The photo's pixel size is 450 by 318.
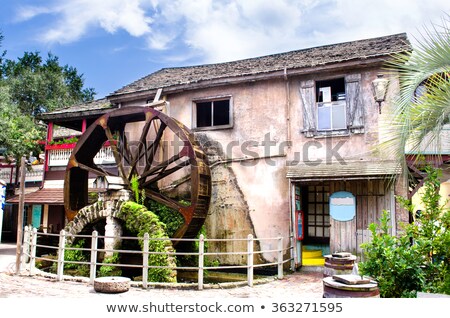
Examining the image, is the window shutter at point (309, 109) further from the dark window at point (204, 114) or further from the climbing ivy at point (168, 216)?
the climbing ivy at point (168, 216)

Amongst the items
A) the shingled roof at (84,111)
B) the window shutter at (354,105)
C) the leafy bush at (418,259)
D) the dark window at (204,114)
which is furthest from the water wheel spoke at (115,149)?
the leafy bush at (418,259)

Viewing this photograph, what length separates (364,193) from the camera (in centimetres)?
899

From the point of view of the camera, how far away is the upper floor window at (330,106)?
948 centimetres

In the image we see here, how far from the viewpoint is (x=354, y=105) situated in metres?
9.23

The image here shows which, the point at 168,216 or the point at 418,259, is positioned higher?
the point at 168,216


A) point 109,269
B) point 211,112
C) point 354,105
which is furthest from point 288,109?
point 109,269

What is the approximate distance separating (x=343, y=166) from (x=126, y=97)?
6.72 m

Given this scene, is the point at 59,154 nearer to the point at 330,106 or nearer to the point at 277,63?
the point at 277,63

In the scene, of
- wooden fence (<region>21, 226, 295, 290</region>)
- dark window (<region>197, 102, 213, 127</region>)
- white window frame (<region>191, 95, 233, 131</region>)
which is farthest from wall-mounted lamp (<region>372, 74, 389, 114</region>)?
dark window (<region>197, 102, 213, 127</region>)

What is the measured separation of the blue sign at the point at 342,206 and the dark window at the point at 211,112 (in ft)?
12.3

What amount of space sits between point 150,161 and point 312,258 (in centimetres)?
507

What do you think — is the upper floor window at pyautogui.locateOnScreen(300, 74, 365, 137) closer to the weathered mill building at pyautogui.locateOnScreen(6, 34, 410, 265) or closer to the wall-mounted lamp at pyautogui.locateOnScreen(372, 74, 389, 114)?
the weathered mill building at pyautogui.locateOnScreen(6, 34, 410, 265)

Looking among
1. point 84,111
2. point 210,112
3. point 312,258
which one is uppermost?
point 84,111

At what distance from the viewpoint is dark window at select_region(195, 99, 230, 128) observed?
11.3 metres
